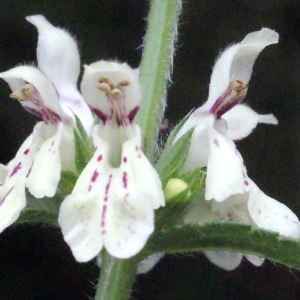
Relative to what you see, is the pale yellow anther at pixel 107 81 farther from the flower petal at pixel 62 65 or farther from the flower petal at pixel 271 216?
the flower petal at pixel 271 216

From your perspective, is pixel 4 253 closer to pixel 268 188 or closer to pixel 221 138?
pixel 268 188

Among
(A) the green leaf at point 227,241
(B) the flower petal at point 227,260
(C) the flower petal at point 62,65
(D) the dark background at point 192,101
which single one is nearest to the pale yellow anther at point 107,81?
(C) the flower petal at point 62,65

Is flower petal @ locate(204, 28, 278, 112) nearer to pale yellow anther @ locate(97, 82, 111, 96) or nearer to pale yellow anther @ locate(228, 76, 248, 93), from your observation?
pale yellow anther @ locate(228, 76, 248, 93)

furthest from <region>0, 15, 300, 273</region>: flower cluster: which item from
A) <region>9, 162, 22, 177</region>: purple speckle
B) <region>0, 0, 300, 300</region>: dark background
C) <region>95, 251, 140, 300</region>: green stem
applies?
<region>0, 0, 300, 300</region>: dark background

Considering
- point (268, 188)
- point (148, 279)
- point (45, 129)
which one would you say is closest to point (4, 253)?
point (148, 279)

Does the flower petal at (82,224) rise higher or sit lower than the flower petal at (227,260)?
higher

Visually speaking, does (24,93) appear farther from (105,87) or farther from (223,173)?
(223,173)

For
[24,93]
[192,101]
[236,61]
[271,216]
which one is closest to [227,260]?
[271,216]
